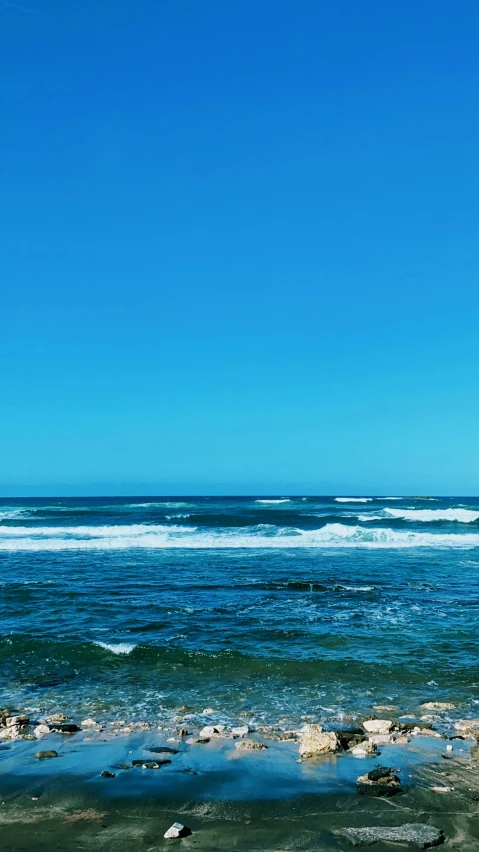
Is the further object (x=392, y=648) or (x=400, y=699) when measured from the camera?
(x=392, y=648)

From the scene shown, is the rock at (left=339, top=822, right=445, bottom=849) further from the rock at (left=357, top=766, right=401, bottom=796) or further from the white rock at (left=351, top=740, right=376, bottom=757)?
the white rock at (left=351, top=740, right=376, bottom=757)

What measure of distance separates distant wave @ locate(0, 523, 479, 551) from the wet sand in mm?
22570

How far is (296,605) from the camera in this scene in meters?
16.1

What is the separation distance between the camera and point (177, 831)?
17.3 ft

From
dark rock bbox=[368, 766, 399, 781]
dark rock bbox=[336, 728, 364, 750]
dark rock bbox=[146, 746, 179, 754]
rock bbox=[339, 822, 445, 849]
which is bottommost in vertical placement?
dark rock bbox=[146, 746, 179, 754]

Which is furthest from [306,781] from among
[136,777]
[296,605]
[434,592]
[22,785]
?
[434,592]

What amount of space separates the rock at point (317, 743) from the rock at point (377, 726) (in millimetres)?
794

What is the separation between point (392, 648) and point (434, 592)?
21.5 ft

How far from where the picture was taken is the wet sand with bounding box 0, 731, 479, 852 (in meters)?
5.26

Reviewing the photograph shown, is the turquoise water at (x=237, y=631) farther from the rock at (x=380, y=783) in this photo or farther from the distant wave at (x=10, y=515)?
the distant wave at (x=10, y=515)

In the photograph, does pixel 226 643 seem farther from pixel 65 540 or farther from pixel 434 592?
pixel 65 540

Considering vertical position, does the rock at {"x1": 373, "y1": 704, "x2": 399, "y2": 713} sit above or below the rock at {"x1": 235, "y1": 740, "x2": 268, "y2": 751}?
below

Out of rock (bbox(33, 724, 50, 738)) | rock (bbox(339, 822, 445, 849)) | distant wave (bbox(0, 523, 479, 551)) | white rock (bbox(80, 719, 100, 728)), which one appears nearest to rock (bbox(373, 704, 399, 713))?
rock (bbox(339, 822, 445, 849))

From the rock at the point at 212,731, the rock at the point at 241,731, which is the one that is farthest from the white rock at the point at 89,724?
the rock at the point at 241,731
